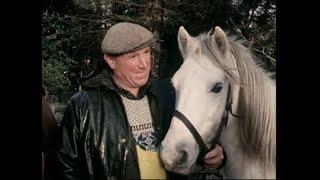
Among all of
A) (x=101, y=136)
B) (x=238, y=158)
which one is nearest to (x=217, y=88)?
(x=238, y=158)

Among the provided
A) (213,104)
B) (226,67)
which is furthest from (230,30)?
(213,104)

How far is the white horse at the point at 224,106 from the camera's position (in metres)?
3.58

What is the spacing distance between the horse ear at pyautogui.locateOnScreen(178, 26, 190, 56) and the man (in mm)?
190

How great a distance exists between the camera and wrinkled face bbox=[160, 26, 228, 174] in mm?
3564

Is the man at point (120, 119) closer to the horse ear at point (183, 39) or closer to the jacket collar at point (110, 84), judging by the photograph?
the jacket collar at point (110, 84)

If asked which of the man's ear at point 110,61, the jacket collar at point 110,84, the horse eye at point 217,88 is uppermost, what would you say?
the man's ear at point 110,61

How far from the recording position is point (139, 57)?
372 centimetres

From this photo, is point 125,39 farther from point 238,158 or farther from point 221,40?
point 238,158

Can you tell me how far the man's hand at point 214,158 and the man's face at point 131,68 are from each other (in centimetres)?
63

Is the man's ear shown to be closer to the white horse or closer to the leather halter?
the white horse

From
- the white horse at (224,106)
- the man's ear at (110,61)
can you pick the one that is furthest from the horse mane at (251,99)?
the man's ear at (110,61)

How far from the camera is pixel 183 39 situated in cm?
371

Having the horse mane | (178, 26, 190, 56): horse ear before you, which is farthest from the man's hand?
(178, 26, 190, 56): horse ear

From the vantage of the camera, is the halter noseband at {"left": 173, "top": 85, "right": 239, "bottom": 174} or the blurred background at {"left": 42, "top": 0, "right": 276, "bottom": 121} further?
the blurred background at {"left": 42, "top": 0, "right": 276, "bottom": 121}
